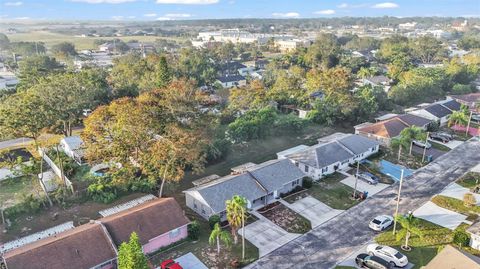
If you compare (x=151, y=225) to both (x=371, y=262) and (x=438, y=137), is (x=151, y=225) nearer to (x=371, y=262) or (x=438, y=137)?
(x=371, y=262)

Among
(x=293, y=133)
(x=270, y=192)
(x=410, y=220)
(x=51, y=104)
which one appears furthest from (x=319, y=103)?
(x=51, y=104)

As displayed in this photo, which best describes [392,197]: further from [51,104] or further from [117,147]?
[51,104]

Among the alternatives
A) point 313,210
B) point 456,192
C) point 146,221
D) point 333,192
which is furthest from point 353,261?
point 456,192

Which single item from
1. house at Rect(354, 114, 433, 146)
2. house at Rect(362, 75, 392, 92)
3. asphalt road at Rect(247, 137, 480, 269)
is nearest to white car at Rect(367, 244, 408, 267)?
asphalt road at Rect(247, 137, 480, 269)

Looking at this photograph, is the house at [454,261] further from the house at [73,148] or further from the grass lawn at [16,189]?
the house at [73,148]

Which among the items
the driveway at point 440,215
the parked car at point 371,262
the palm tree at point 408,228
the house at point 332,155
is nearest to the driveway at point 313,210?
the house at point 332,155

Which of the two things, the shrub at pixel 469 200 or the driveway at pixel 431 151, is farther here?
the driveway at pixel 431 151
